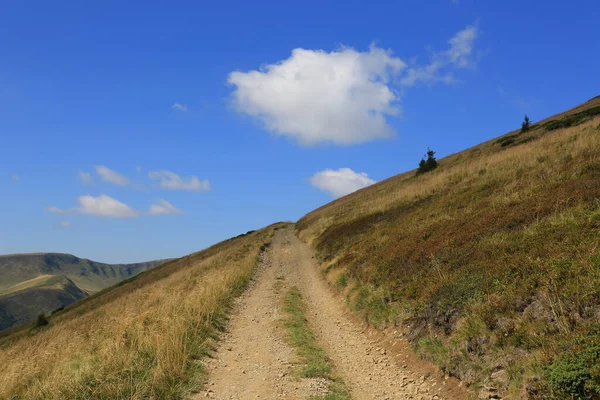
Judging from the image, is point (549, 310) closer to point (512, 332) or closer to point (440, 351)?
point (512, 332)

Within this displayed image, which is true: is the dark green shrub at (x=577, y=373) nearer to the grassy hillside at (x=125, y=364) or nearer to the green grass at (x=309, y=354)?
the green grass at (x=309, y=354)

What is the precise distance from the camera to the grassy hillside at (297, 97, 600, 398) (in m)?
5.65

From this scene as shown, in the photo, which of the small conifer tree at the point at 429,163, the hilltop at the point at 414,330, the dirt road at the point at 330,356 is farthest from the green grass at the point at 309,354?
the small conifer tree at the point at 429,163

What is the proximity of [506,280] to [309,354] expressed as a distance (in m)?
5.19

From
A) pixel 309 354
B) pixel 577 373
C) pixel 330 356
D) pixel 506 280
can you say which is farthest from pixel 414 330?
pixel 577 373

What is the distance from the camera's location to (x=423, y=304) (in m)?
9.55

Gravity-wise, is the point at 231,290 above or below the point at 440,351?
above

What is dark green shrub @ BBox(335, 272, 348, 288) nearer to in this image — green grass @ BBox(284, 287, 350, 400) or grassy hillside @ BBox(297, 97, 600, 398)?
grassy hillside @ BBox(297, 97, 600, 398)

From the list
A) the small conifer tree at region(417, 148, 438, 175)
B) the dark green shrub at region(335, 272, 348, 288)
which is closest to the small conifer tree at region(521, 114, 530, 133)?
the small conifer tree at region(417, 148, 438, 175)

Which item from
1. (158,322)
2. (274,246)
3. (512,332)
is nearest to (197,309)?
(158,322)

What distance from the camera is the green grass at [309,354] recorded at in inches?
287

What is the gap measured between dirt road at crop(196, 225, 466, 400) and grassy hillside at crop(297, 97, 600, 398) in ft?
1.83

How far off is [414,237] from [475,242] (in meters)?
4.24

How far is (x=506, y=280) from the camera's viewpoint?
7.98 metres
